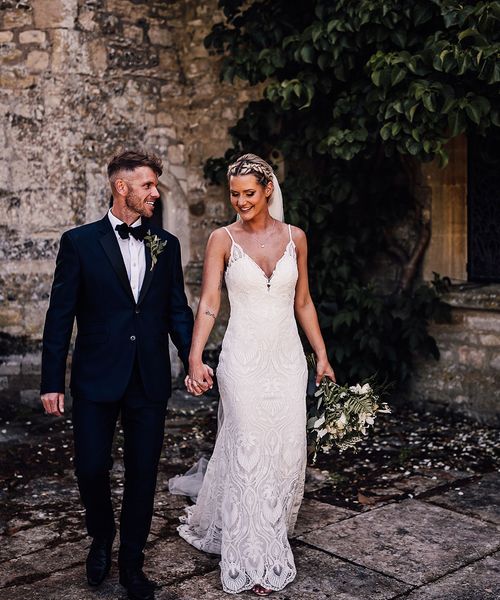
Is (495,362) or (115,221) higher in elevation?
(115,221)

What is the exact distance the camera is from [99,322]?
380cm

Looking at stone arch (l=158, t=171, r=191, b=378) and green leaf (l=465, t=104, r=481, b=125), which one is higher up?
green leaf (l=465, t=104, r=481, b=125)

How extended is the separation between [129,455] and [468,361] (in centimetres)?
406

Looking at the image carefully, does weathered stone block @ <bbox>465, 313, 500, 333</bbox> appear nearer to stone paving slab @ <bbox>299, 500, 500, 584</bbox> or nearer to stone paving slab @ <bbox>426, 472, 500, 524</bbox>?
stone paving slab @ <bbox>426, 472, 500, 524</bbox>

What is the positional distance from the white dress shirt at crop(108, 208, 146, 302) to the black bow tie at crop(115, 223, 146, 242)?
3 centimetres

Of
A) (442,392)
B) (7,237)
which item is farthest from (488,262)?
(7,237)

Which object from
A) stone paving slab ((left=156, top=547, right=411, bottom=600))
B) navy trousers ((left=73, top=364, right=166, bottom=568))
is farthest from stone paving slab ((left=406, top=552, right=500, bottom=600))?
navy trousers ((left=73, top=364, right=166, bottom=568))

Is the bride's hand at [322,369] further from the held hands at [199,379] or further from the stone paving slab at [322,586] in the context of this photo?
the stone paving slab at [322,586]

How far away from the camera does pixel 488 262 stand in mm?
7266

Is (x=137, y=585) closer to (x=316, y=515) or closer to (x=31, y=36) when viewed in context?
(x=316, y=515)

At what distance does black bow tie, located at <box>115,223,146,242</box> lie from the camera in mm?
3828

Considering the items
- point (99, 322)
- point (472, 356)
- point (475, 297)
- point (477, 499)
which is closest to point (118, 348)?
point (99, 322)

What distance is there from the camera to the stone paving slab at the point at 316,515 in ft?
15.4

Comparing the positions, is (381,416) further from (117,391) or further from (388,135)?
(117,391)
